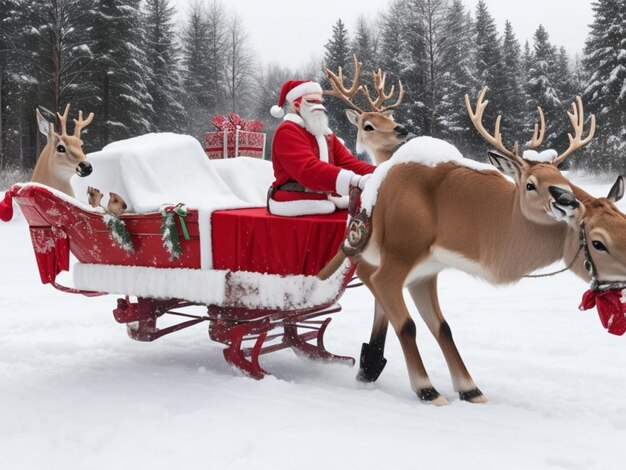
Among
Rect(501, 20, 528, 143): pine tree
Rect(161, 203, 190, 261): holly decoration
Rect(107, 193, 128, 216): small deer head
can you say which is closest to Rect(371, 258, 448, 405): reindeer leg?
Rect(161, 203, 190, 261): holly decoration

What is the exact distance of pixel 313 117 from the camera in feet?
13.3

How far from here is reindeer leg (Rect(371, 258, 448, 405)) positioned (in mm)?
3348

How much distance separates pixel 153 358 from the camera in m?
4.64

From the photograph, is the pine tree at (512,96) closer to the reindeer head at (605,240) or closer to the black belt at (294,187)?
the black belt at (294,187)

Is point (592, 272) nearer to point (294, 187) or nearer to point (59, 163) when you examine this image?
point (294, 187)

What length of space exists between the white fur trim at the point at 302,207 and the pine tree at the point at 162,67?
857 inches

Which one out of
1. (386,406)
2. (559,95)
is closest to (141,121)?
(559,95)

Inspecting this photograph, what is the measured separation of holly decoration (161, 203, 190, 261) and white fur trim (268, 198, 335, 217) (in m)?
0.61

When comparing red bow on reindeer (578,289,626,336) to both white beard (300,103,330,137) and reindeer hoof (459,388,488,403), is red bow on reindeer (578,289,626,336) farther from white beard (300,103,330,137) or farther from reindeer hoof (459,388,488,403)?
white beard (300,103,330,137)

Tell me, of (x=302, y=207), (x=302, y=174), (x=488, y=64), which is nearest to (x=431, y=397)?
(x=302, y=207)

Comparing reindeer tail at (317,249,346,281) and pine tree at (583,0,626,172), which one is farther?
pine tree at (583,0,626,172)

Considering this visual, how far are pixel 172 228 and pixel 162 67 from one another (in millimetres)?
24011

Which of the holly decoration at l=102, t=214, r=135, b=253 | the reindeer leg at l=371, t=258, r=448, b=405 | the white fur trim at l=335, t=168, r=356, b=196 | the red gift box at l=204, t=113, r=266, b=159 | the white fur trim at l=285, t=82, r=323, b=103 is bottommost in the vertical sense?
the reindeer leg at l=371, t=258, r=448, b=405

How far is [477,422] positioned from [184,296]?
1.98 m
